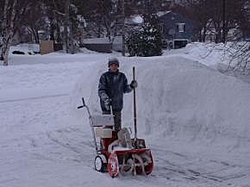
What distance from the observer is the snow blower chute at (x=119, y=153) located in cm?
732

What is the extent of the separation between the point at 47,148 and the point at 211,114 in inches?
120

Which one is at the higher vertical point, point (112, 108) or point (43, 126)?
point (112, 108)

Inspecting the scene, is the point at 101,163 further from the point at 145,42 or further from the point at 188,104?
the point at 145,42

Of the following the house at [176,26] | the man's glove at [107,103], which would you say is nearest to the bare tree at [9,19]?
the man's glove at [107,103]

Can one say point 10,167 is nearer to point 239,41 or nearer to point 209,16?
point 239,41

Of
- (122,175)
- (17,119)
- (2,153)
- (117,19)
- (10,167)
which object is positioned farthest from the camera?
(117,19)

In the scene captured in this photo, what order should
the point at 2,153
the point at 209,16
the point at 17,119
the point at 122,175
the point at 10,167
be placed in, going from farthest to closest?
the point at 209,16 < the point at 17,119 < the point at 2,153 < the point at 10,167 < the point at 122,175

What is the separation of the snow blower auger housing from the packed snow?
13 centimetres

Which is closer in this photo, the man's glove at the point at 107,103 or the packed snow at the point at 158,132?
the packed snow at the point at 158,132

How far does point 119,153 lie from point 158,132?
3252mm

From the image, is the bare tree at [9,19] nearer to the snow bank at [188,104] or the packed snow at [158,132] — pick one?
the packed snow at [158,132]

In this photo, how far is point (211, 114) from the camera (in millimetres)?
10039

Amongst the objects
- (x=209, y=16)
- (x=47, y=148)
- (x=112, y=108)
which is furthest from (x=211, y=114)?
(x=209, y=16)

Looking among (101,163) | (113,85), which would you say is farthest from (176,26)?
(101,163)
